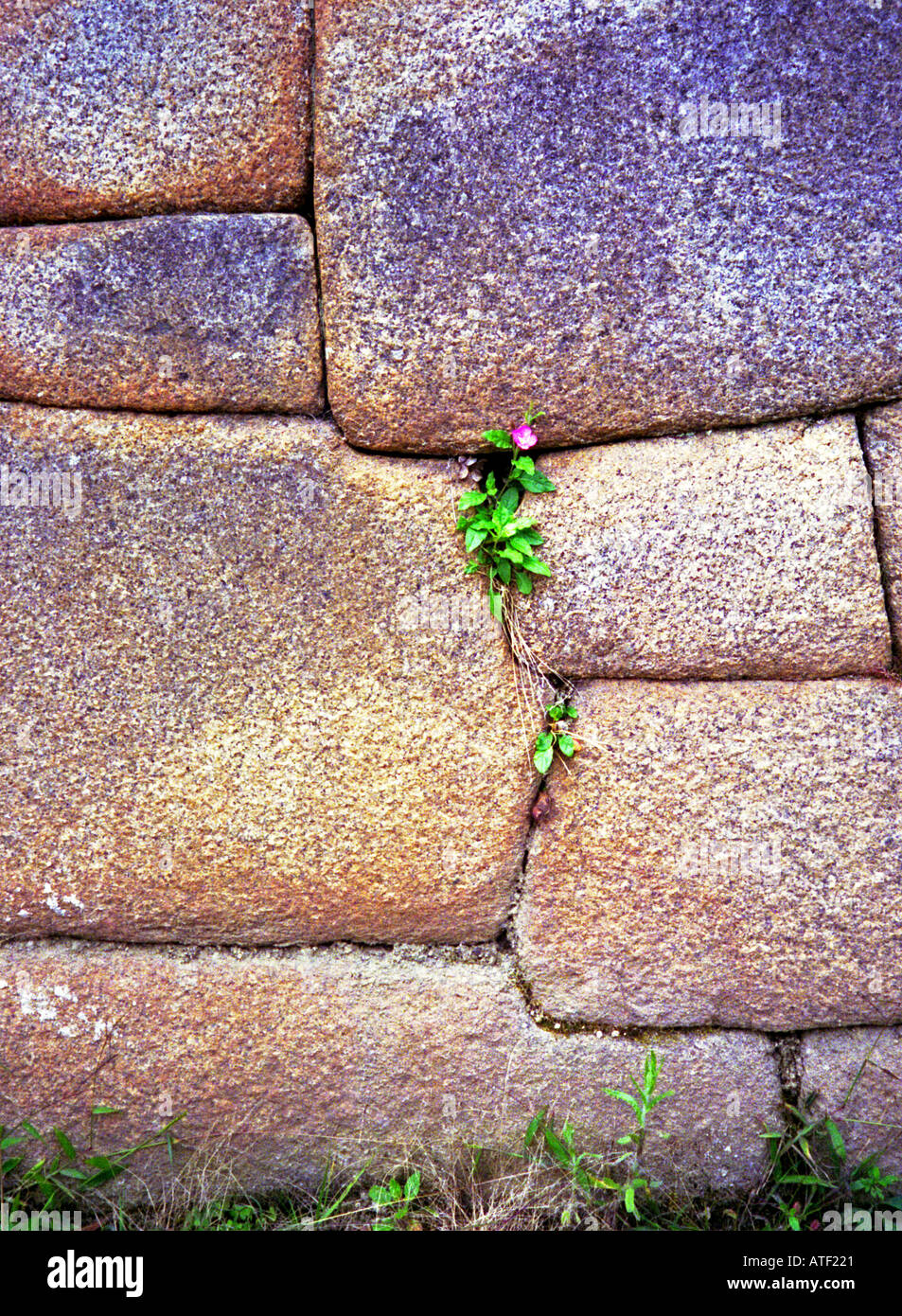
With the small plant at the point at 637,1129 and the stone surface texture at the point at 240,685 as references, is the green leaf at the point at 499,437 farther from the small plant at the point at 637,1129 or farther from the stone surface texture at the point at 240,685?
the small plant at the point at 637,1129

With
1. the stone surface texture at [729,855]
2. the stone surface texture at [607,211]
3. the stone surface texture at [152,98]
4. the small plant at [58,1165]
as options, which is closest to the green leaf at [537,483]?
the stone surface texture at [607,211]

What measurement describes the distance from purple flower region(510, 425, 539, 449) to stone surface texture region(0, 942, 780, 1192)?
106 centimetres

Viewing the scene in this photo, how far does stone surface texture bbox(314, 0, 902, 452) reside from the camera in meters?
1.53

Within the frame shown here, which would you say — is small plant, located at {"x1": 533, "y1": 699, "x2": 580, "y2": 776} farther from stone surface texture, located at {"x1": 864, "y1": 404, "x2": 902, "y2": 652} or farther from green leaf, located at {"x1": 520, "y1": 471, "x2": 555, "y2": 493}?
stone surface texture, located at {"x1": 864, "y1": 404, "x2": 902, "y2": 652}

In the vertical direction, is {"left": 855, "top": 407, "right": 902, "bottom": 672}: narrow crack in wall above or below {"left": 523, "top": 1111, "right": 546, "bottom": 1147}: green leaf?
above

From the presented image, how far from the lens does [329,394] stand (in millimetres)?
1689

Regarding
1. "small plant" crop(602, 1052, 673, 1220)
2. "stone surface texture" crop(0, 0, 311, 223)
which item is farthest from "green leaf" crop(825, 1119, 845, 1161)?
"stone surface texture" crop(0, 0, 311, 223)

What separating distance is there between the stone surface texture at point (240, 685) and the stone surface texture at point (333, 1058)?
0.13 metres

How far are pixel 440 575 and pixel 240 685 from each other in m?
0.45

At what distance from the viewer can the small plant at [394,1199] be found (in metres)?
1.78

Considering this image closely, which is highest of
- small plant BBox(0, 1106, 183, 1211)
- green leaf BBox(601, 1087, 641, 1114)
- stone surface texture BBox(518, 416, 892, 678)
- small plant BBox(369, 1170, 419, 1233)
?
stone surface texture BBox(518, 416, 892, 678)

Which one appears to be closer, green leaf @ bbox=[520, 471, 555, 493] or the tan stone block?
green leaf @ bbox=[520, 471, 555, 493]

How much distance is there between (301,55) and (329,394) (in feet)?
1.94
